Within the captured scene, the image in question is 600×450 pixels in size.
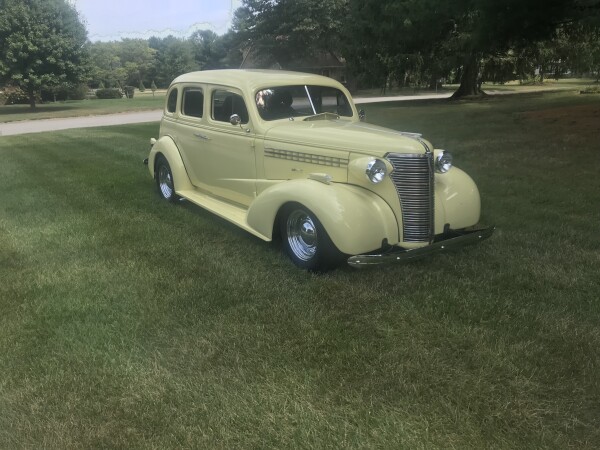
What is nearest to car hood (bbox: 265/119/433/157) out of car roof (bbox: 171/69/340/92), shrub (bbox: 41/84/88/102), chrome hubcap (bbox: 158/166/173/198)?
car roof (bbox: 171/69/340/92)

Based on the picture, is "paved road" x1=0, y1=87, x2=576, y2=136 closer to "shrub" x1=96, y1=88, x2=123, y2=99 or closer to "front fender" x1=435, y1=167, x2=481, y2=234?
"front fender" x1=435, y1=167, x2=481, y2=234

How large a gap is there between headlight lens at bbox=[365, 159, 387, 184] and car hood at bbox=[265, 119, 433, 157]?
20 centimetres

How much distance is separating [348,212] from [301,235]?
2.30 feet

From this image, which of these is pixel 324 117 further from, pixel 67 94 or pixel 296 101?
pixel 67 94

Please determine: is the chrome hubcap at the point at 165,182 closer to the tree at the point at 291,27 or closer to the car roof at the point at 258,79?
the car roof at the point at 258,79

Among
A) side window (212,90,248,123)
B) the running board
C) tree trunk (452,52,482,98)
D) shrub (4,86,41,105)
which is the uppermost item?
shrub (4,86,41,105)

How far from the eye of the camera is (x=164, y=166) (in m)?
7.04

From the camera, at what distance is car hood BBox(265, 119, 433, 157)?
14.1ft

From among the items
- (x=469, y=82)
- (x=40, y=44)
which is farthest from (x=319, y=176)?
(x=40, y=44)

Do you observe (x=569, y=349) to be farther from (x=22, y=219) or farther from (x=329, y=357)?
(x=22, y=219)

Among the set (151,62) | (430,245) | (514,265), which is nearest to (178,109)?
(430,245)

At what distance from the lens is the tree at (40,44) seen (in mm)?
30156

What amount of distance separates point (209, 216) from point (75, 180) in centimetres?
382

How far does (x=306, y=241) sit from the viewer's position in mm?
4582
